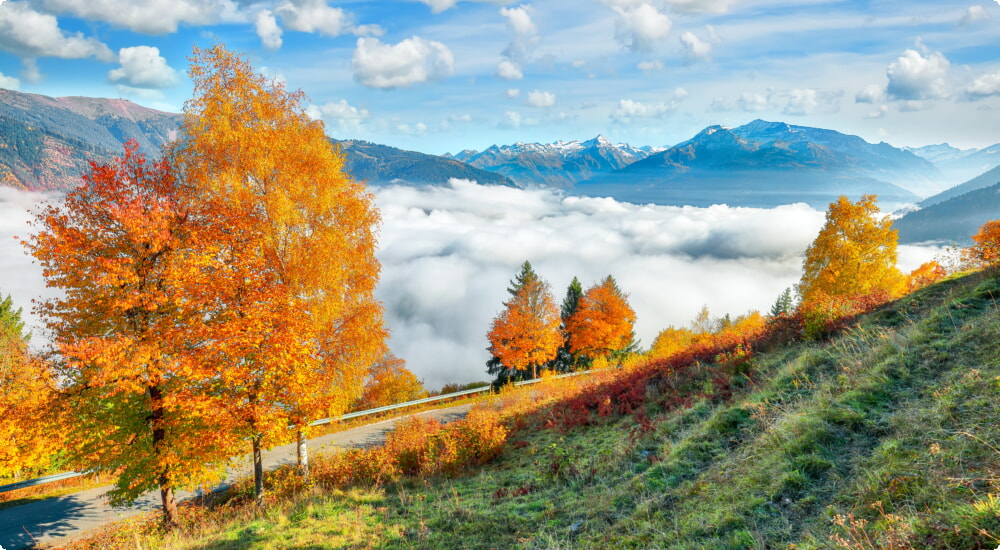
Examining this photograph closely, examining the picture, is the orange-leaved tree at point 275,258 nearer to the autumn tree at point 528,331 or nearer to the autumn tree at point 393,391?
the autumn tree at point 528,331

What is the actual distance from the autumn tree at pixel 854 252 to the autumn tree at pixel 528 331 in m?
17.9

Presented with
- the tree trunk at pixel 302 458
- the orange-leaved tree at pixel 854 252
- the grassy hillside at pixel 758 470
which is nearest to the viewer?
the grassy hillside at pixel 758 470

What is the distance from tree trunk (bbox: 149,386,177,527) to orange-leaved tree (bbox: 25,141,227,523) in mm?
33

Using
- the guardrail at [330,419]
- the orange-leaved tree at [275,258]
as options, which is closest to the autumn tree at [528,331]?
the guardrail at [330,419]

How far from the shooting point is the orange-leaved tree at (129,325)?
30.8ft

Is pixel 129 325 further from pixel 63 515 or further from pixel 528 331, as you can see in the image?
pixel 528 331

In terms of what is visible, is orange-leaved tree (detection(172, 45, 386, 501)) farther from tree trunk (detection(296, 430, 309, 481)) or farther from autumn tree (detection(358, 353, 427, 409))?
autumn tree (detection(358, 353, 427, 409))

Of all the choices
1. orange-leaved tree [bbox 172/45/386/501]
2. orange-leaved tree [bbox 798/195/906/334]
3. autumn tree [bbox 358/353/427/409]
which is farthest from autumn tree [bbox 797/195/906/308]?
autumn tree [bbox 358/353/427/409]

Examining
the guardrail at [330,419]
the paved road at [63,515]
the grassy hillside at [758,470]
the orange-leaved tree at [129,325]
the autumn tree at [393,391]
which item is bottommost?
the autumn tree at [393,391]

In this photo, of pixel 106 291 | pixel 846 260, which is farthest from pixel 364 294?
pixel 846 260

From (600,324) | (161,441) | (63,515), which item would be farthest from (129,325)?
(600,324)

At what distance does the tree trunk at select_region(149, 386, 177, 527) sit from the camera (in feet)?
33.9

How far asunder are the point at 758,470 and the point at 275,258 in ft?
40.4

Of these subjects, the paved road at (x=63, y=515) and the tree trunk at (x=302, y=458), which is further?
the tree trunk at (x=302, y=458)
